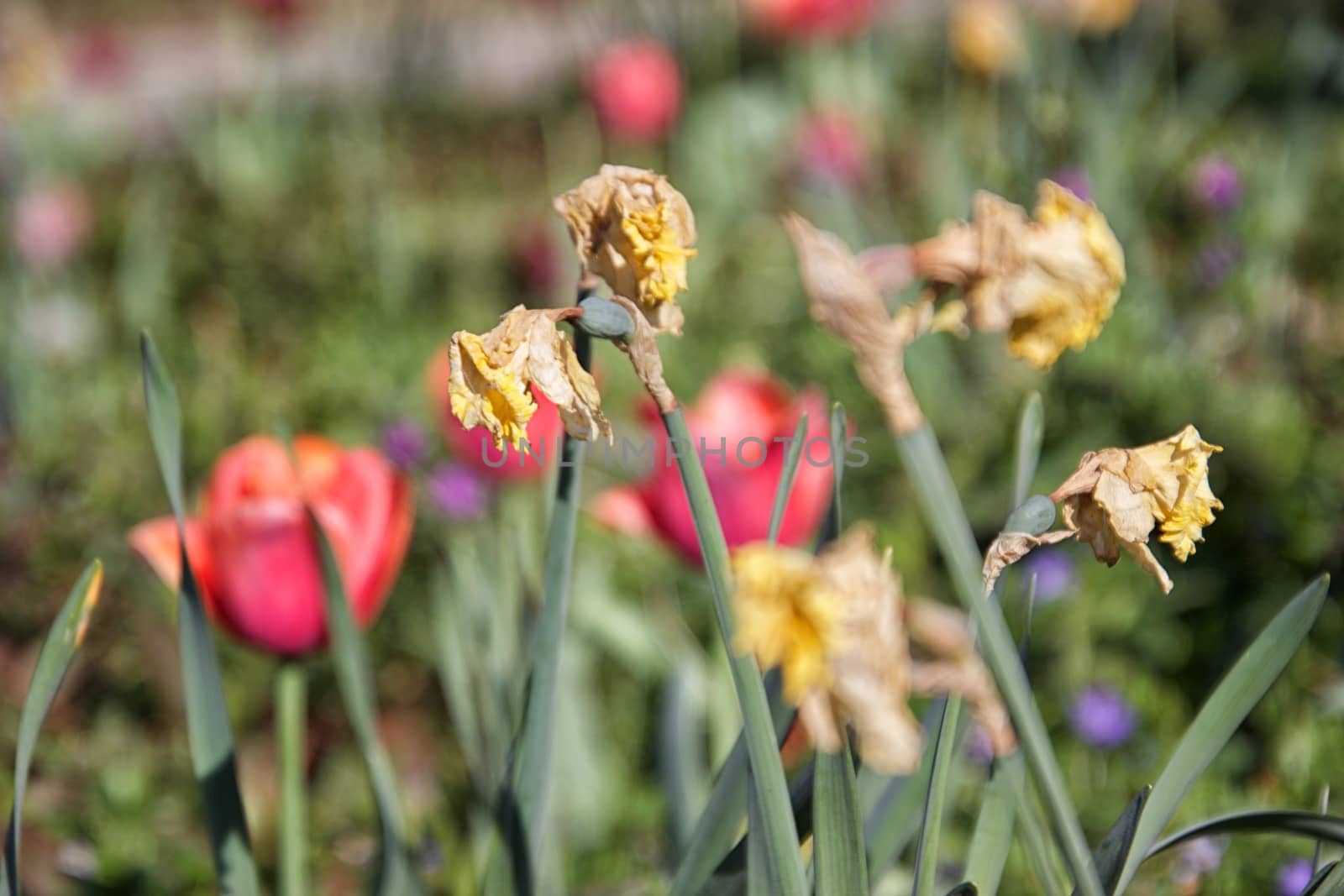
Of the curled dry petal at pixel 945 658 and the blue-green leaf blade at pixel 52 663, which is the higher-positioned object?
the curled dry petal at pixel 945 658

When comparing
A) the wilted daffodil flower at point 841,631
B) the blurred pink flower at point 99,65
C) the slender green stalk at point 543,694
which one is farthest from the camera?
the blurred pink flower at point 99,65

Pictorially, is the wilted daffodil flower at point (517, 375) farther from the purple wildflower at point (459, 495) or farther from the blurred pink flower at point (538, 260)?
the blurred pink flower at point (538, 260)

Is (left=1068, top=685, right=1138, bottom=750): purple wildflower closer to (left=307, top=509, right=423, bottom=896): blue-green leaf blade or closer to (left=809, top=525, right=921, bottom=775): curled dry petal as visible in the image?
(left=307, top=509, right=423, bottom=896): blue-green leaf blade

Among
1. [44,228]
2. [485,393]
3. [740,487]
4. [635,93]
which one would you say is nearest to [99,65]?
[44,228]

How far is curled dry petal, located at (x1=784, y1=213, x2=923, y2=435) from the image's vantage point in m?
0.33

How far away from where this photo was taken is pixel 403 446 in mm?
1251

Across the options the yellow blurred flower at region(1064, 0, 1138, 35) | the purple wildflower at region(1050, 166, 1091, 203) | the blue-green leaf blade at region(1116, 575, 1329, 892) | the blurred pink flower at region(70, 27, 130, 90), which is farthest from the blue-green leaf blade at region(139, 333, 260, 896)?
the blurred pink flower at region(70, 27, 130, 90)

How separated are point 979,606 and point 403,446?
3.23 ft

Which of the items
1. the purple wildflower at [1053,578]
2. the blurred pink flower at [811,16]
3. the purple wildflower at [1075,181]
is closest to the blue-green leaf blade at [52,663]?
the purple wildflower at [1053,578]

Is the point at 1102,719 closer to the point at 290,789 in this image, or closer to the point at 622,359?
the point at 290,789

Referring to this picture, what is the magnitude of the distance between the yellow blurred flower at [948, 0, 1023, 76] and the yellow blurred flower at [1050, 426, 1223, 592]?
144 cm

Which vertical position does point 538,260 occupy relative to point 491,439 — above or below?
below

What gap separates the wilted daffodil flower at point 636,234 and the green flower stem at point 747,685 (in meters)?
0.05

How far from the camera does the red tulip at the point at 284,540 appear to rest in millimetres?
687
